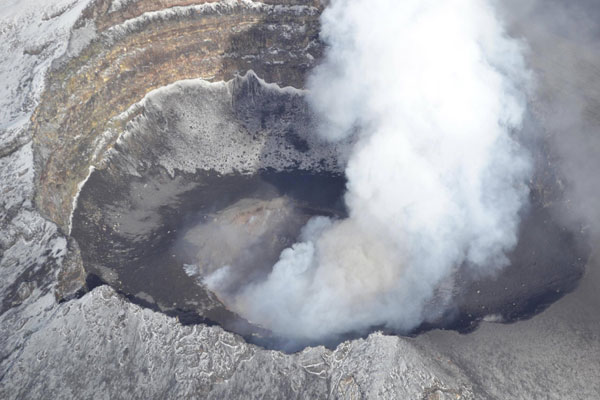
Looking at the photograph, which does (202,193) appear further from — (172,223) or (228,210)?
(172,223)

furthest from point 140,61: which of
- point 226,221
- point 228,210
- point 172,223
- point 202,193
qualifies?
point 226,221

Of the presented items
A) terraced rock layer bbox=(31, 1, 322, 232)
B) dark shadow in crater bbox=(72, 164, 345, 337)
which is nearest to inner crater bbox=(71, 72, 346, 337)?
dark shadow in crater bbox=(72, 164, 345, 337)

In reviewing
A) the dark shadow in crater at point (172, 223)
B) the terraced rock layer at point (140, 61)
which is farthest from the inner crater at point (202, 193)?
the terraced rock layer at point (140, 61)

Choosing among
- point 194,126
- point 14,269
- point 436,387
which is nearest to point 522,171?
point 436,387

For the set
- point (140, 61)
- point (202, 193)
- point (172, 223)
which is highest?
point (140, 61)

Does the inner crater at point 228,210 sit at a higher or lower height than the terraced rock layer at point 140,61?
lower

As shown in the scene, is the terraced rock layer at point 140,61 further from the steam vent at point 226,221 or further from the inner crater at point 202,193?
the inner crater at point 202,193

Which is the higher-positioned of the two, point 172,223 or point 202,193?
point 202,193

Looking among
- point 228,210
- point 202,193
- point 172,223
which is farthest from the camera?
point 202,193
